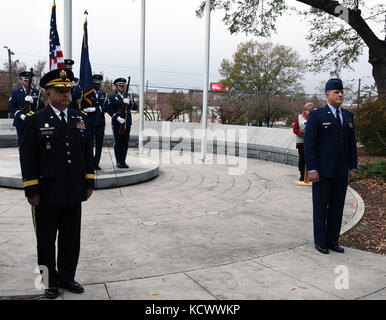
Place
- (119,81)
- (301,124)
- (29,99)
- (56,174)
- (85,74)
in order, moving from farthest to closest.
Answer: (119,81) → (301,124) → (29,99) → (85,74) → (56,174)

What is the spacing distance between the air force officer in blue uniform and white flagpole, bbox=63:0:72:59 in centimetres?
500

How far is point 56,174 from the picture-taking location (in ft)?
11.1

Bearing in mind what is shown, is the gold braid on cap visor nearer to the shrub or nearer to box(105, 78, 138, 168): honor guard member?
box(105, 78, 138, 168): honor guard member

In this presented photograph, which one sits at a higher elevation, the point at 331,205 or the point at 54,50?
the point at 54,50

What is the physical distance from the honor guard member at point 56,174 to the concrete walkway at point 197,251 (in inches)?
13.1

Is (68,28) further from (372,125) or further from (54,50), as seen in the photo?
(372,125)

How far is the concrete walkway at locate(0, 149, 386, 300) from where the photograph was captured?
3752 mm

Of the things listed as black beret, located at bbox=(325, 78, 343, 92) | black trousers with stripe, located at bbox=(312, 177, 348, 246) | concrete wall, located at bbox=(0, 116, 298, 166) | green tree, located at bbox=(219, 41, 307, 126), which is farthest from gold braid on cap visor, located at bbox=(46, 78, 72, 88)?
green tree, located at bbox=(219, 41, 307, 126)

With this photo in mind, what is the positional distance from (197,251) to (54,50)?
443cm

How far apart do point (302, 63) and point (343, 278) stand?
4683 centimetres

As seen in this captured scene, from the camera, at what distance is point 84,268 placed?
4215 mm

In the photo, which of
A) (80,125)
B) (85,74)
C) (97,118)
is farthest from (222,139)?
(80,125)
